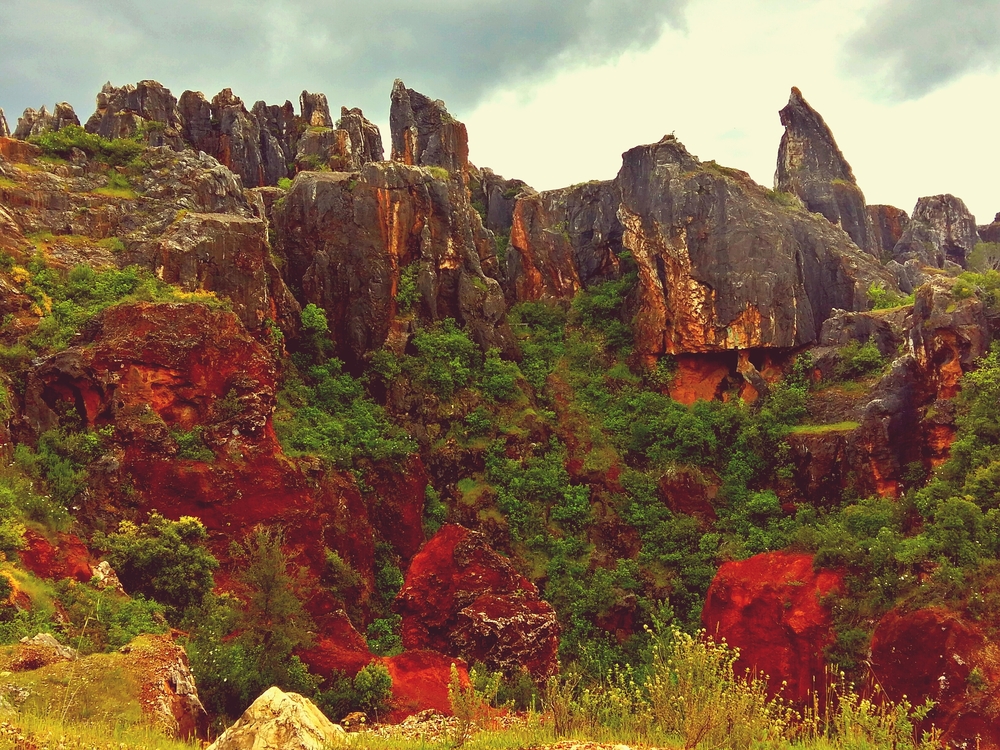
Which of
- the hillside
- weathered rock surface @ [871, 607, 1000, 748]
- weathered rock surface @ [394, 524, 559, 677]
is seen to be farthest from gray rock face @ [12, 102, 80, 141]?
weathered rock surface @ [871, 607, 1000, 748]

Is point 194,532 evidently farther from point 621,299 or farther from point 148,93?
point 148,93

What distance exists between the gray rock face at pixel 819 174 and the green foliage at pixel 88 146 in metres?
38.6

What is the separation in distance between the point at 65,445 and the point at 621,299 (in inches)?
1117

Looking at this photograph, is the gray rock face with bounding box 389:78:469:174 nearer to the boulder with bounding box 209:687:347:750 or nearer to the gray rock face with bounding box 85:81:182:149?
the gray rock face with bounding box 85:81:182:149

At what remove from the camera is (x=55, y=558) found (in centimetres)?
1636

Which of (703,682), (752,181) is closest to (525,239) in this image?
(752,181)

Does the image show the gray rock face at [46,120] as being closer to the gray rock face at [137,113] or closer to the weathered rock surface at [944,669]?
the gray rock face at [137,113]

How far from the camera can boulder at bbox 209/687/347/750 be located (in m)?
7.70

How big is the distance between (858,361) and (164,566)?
2811cm

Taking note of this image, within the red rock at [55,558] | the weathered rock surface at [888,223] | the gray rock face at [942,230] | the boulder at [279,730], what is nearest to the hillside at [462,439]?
the red rock at [55,558]

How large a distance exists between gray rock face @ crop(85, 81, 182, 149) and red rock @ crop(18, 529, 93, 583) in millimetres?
26925

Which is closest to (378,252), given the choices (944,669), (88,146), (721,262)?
(88,146)

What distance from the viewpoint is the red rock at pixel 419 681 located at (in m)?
18.0

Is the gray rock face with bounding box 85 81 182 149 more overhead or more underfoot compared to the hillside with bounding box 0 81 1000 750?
more overhead
